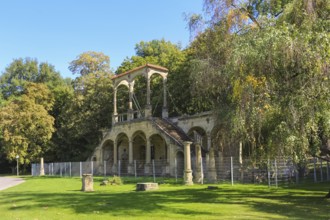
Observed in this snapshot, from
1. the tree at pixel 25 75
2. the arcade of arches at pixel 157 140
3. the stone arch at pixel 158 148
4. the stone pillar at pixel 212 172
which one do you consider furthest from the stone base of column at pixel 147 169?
the tree at pixel 25 75

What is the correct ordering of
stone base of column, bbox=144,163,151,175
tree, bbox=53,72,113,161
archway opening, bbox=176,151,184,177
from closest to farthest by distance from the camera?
archway opening, bbox=176,151,184,177 < stone base of column, bbox=144,163,151,175 < tree, bbox=53,72,113,161

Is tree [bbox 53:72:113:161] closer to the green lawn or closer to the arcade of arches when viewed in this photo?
the arcade of arches

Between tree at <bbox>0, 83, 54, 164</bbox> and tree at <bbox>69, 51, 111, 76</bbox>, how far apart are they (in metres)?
6.93

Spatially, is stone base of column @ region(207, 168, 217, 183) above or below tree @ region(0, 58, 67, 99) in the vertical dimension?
below

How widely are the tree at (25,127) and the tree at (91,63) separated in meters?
6.93

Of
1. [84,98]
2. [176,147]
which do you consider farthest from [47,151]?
[176,147]

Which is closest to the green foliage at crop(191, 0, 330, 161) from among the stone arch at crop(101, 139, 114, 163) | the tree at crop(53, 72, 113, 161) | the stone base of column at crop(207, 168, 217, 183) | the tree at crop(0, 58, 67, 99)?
the stone base of column at crop(207, 168, 217, 183)

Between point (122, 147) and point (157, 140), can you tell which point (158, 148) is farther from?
point (122, 147)

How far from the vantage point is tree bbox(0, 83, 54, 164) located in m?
46.3

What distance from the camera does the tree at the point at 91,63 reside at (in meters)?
51.6

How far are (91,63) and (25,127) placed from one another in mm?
12046

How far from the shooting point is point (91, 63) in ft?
170

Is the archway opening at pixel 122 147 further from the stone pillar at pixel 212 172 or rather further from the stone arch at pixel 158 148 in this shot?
the stone pillar at pixel 212 172

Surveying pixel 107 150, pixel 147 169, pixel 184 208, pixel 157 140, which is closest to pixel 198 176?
pixel 184 208
